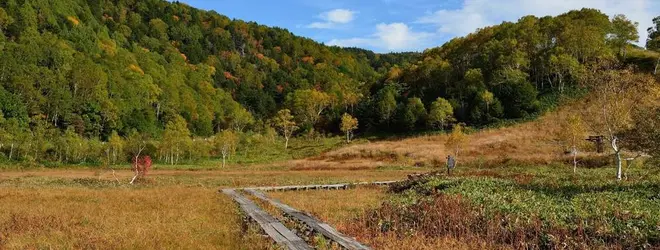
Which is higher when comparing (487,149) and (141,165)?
(487,149)

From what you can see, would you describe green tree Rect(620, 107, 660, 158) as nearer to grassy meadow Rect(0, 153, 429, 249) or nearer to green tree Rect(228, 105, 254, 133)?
grassy meadow Rect(0, 153, 429, 249)

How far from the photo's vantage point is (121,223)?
16.7 meters

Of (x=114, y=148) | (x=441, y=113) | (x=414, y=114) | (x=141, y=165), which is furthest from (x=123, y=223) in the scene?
(x=414, y=114)

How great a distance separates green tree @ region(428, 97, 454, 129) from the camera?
4055 inches

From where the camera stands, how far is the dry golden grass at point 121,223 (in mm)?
12719

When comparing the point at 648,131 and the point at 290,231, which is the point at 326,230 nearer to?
the point at 290,231

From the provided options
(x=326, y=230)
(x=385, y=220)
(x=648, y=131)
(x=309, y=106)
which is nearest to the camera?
(x=326, y=230)

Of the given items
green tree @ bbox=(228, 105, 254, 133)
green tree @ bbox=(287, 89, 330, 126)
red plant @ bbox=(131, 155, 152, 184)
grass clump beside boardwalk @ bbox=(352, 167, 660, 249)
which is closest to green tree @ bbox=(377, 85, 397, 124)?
green tree @ bbox=(287, 89, 330, 126)

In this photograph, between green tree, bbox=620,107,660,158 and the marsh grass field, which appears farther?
green tree, bbox=620,107,660,158

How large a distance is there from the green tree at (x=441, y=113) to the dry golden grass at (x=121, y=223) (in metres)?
82.2

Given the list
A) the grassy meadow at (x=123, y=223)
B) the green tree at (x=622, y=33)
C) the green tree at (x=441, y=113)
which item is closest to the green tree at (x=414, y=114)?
the green tree at (x=441, y=113)

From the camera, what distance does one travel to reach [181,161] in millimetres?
91938

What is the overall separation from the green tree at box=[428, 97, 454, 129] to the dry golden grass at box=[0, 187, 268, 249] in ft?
270

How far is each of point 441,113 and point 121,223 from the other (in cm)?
9161
